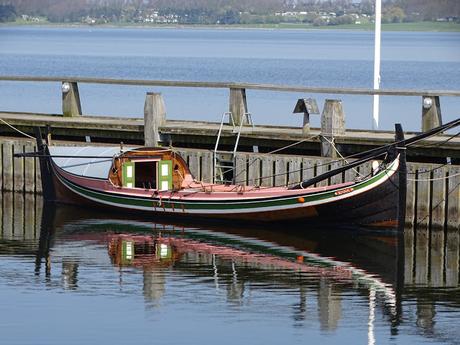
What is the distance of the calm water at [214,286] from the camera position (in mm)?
20344

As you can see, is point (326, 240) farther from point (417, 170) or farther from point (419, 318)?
point (419, 318)

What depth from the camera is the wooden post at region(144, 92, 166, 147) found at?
3006 cm

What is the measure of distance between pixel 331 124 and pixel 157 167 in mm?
3526

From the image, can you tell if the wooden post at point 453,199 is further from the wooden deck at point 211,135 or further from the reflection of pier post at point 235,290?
the reflection of pier post at point 235,290

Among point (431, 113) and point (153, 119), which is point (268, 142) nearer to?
point (153, 119)

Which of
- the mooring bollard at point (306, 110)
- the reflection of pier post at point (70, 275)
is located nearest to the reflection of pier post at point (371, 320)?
the reflection of pier post at point (70, 275)

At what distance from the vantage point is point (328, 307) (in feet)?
71.5

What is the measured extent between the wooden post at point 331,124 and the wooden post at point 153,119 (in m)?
3.84

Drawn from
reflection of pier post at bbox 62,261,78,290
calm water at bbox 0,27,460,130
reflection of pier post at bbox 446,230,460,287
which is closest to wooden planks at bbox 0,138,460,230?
reflection of pier post at bbox 446,230,460,287

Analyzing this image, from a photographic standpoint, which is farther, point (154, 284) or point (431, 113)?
point (431, 113)

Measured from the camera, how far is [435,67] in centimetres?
10519

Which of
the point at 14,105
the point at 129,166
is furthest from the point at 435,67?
the point at 129,166

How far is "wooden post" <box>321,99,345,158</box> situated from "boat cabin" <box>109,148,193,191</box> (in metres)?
2.93

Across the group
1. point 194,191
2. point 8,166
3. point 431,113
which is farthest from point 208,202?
point 8,166
